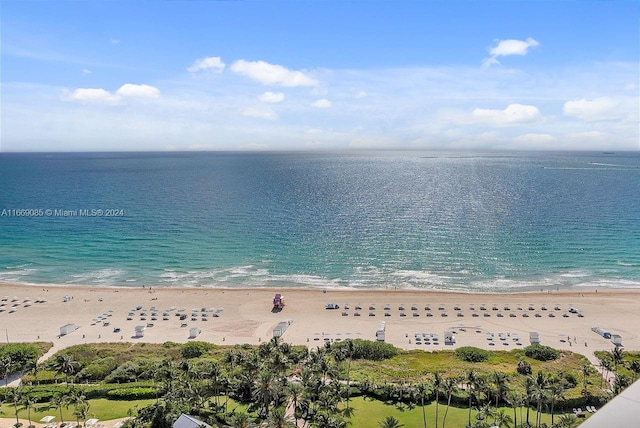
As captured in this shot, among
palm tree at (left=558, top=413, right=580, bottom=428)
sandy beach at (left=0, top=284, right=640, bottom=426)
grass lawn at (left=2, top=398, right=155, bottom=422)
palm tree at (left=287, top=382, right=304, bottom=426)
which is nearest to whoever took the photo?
palm tree at (left=558, top=413, right=580, bottom=428)

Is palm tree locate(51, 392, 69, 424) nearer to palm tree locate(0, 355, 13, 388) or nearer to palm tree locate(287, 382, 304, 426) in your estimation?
palm tree locate(0, 355, 13, 388)

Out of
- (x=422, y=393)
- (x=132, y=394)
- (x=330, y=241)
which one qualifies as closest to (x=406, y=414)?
(x=422, y=393)

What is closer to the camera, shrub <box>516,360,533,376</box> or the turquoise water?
shrub <box>516,360,533,376</box>

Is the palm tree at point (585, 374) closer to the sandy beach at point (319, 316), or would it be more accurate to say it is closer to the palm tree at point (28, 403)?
the sandy beach at point (319, 316)

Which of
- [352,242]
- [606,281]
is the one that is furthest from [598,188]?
[352,242]

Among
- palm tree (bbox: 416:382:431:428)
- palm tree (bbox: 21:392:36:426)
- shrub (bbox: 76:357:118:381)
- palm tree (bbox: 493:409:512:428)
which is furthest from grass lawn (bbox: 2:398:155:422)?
palm tree (bbox: 493:409:512:428)

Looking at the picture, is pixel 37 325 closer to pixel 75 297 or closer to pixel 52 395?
pixel 75 297
